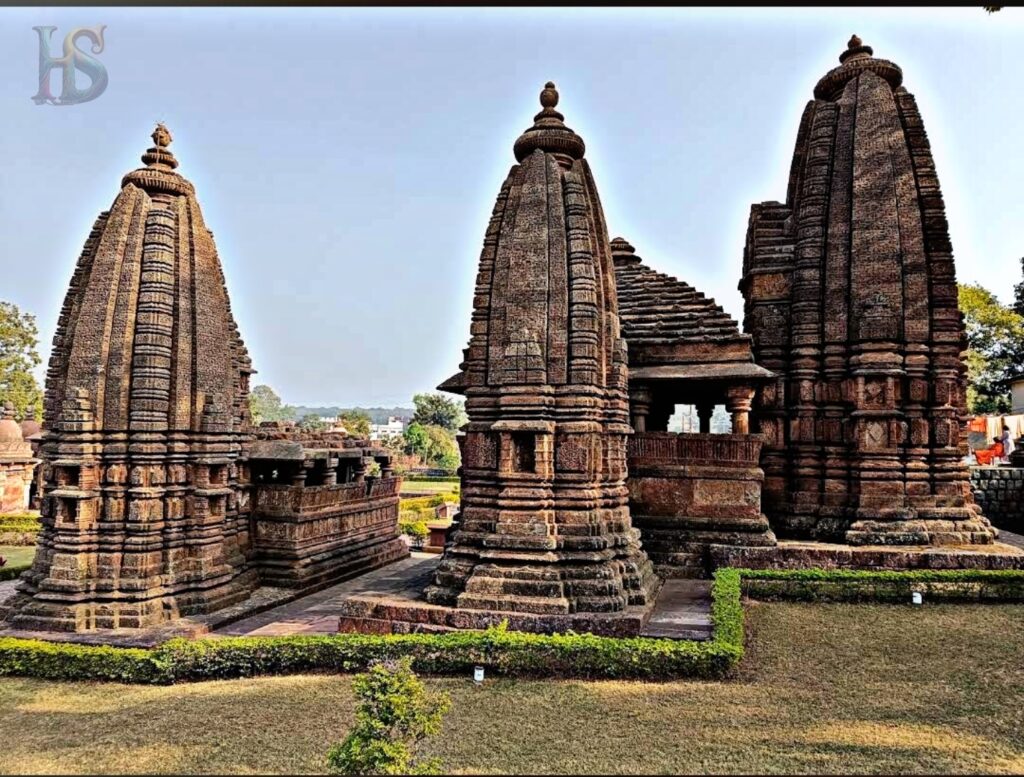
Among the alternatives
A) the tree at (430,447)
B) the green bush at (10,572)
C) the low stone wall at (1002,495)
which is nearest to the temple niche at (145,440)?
the green bush at (10,572)

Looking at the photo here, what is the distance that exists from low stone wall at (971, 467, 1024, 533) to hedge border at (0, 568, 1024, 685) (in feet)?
43.7

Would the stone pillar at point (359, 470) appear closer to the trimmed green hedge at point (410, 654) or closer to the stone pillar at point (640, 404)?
the stone pillar at point (640, 404)

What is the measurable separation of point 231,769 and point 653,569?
281 inches

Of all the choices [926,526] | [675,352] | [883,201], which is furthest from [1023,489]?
[675,352]

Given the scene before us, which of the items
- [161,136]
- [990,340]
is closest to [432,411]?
[990,340]

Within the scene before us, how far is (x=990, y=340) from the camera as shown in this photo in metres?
33.0

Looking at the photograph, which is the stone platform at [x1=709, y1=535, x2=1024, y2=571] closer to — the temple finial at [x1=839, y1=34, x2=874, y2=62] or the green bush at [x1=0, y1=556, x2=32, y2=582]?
the temple finial at [x1=839, y1=34, x2=874, y2=62]

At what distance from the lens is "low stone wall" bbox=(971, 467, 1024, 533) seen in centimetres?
1820

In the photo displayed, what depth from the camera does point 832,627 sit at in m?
8.98

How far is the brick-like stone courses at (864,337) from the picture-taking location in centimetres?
1152

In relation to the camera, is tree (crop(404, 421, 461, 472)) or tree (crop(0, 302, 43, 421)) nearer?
tree (crop(0, 302, 43, 421))

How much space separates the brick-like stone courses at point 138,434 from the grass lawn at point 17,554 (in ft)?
29.8

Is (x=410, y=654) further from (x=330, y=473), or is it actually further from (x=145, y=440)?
(x=330, y=473)

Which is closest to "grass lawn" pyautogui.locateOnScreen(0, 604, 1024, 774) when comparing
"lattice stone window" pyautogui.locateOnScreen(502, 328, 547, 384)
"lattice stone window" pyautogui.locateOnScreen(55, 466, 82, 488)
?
"lattice stone window" pyautogui.locateOnScreen(55, 466, 82, 488)
